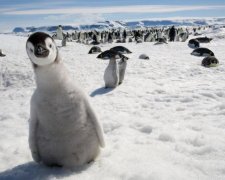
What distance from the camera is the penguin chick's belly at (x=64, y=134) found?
339cm

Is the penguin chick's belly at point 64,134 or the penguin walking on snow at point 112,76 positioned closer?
the penguin chick's belly at point 64,134

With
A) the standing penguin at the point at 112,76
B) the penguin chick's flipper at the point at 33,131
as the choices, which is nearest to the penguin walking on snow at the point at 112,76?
the standing penguin at the point at 112,76

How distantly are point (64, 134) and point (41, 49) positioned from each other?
0.86 metres

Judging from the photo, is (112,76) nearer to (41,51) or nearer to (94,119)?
(94,119)

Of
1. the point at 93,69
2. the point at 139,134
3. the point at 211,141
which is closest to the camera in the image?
the point at 211,141

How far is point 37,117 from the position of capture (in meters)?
3.50

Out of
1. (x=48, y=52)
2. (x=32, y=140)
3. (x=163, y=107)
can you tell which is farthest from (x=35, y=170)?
(x=163, y=107)

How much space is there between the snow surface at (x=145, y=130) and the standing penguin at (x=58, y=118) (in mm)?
160

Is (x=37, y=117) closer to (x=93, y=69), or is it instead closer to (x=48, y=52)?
(x=48, y=52)

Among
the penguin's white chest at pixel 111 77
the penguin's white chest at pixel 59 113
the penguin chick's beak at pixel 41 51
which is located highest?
the penguin chick's beak at pixel 41 51

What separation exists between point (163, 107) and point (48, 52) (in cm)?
366

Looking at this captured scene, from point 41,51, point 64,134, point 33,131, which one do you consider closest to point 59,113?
point 64,134

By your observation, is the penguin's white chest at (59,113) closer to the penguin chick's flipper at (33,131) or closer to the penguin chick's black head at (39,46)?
the penguin chick's flipper at (33,131)

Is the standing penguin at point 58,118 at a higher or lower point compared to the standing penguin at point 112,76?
higher
